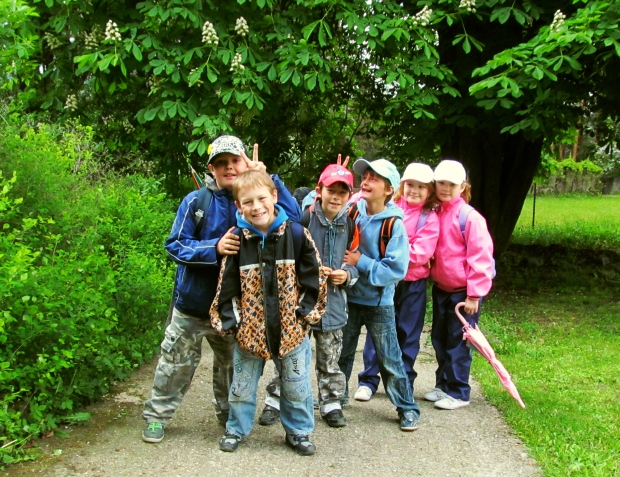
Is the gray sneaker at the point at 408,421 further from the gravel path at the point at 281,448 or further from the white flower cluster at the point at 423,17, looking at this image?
the white flower cluster at the point at 423,17

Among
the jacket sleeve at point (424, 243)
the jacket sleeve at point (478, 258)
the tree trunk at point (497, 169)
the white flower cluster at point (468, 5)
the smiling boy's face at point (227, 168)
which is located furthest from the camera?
the tree trunk at point (497, 169)

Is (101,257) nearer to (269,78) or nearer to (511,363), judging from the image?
(269,78)

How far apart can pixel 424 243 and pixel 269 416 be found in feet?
4.89

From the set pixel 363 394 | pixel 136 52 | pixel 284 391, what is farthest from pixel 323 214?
pixel 136 52

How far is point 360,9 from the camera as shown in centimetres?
679

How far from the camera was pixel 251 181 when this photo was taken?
333 centimetres

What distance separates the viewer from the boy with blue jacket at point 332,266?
12.5 feet

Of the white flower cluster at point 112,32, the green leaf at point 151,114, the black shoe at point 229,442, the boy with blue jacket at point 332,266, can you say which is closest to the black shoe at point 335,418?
the boy with blue jacket at point 332,266

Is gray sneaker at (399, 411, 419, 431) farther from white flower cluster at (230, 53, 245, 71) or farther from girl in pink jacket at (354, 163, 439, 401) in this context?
white flower cluster at (230, 53, 245, 71)

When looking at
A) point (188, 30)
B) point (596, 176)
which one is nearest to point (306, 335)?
point (188, 30)

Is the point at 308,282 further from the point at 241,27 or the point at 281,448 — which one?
the point at 241,27

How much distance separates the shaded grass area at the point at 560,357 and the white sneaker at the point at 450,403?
275mm

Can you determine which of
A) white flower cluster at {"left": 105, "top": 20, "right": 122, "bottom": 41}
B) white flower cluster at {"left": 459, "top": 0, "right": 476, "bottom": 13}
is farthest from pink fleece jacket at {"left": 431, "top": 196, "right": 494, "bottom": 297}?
white flower cluster at {"left": 105, "top": 20, "right": 122, "bottom": 41}

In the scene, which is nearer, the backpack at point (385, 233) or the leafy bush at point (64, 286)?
the leafy bush at point (64, 286)
